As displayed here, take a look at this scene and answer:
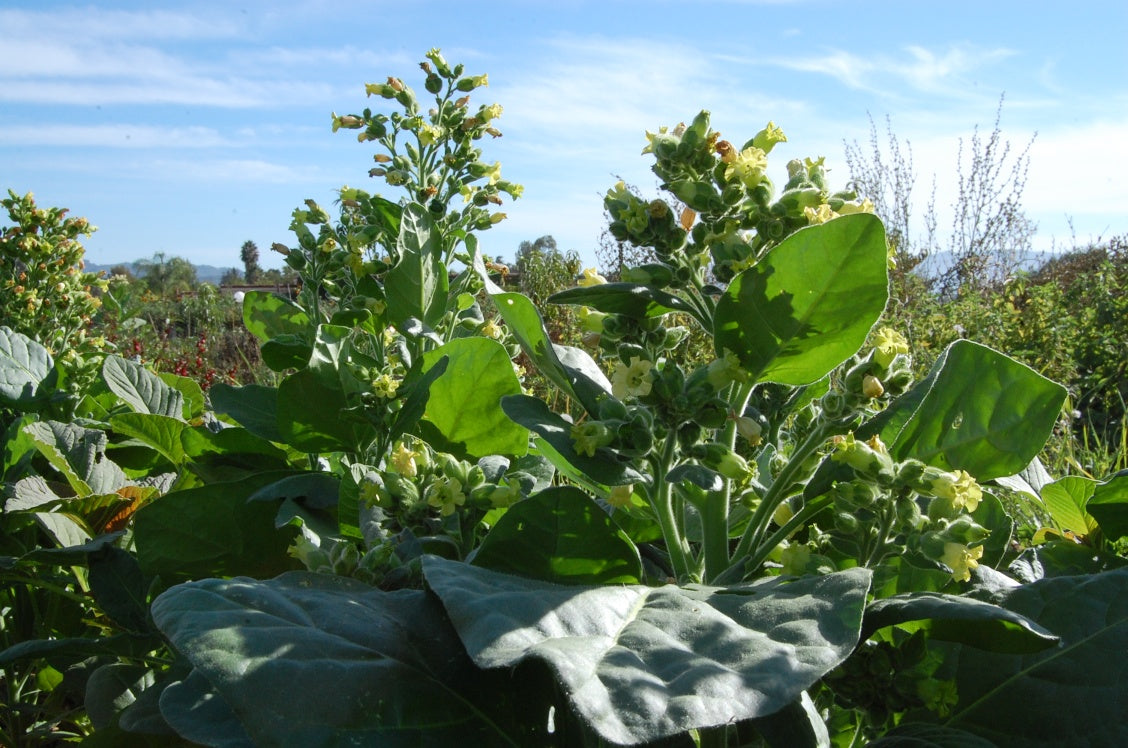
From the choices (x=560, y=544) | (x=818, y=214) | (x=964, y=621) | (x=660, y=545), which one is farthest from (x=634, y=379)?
(x=660, y=545)

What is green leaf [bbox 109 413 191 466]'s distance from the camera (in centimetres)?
185

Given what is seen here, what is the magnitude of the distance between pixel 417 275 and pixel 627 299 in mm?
743

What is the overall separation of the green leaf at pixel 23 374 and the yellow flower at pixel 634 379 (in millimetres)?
2020

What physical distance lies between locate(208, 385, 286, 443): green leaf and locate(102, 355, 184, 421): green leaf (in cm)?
60

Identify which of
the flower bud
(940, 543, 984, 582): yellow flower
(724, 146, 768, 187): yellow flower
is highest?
(724, 146, 768, 187): yellow flower

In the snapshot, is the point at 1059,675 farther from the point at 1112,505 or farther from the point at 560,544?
the point at 560,544

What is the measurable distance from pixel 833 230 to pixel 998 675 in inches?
22.1

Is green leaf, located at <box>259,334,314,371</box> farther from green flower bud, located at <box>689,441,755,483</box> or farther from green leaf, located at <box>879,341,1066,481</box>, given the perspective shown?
green leaf, located at <box>879,341,1066,481</box>

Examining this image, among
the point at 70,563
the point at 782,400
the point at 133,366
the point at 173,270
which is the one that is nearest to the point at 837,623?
the point at 782,400

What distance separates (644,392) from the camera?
104 centimetres

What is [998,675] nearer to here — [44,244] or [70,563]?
[70,563]

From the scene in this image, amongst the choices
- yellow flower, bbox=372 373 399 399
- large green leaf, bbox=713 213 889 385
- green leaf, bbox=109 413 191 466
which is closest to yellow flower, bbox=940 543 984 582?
large green leaf, bbox=713 213 889 385

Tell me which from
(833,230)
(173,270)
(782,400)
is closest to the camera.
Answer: (833,230)

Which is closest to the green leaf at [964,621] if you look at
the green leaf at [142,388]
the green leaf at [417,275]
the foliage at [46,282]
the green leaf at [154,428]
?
the green leaf at [417,275]
